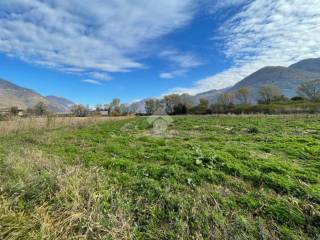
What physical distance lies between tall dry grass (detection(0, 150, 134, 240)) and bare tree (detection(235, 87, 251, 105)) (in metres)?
91.7

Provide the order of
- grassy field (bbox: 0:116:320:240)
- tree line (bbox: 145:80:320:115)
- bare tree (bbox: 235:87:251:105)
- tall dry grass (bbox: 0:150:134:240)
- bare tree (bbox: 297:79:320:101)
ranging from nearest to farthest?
tall dry grass (bbox: 0:150:134:240) → grassy field (bbox: 0:116:320:240) → tree line (bbox: 145:80:320:115) → bare tree (bbox: 297:79:320:101) → bare tree (bbox: 235:87:251:105)

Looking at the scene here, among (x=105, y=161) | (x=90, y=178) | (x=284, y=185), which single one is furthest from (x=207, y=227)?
(x=105, y=161)

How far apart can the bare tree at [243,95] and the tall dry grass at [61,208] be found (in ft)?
301

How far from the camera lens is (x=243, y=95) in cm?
8662

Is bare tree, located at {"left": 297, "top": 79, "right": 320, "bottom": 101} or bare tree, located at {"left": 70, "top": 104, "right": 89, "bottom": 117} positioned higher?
bare tree, located at {"left": 297, "top": 79, "right": 320, "bottom": 101}

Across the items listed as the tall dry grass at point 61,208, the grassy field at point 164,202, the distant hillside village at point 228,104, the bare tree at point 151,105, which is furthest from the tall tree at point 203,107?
the tall dry grass at point 61,208

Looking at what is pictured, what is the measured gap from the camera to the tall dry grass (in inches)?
99.5

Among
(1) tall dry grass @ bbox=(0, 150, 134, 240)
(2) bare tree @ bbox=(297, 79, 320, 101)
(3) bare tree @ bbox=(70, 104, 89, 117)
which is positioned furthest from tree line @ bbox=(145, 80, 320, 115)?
(1) tall dry grass @ bbox=(0, 150, 134, 240)

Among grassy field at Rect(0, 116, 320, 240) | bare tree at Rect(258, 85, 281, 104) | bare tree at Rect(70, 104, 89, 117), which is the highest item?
bare tree at Rect(258, 85, 281, 104)

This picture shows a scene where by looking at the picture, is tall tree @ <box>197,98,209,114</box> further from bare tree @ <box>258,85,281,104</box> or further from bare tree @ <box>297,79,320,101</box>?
bare tree @ <box>297,79,320,101</box>

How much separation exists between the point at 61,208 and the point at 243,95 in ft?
307

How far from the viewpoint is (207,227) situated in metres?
2.77

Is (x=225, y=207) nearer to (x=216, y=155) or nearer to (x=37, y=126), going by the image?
(x=216, y=155)

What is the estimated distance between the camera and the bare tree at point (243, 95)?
8581 cm
